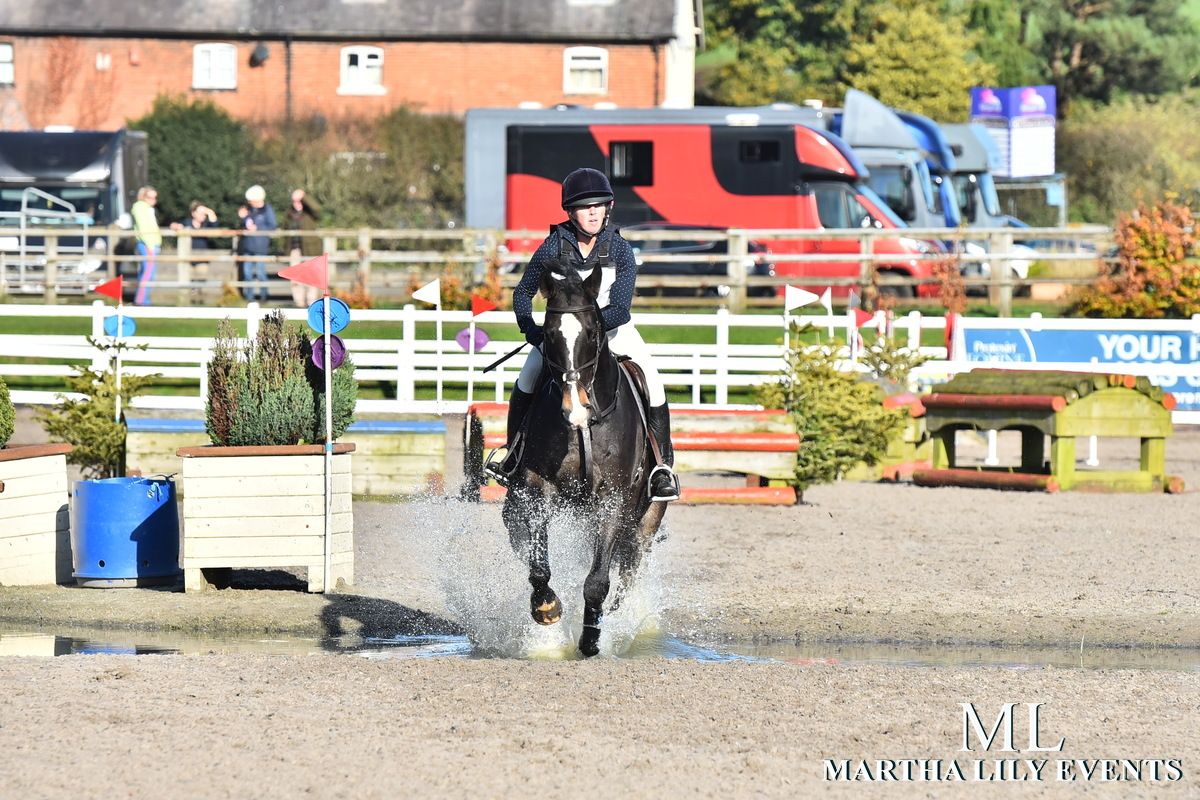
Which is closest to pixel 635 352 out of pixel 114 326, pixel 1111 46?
pixel 114 326

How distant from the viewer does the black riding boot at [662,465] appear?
30.0 ft

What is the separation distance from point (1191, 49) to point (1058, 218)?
21233 mm

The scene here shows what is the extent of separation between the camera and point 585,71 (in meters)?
56.0

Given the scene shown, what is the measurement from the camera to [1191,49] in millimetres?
73125

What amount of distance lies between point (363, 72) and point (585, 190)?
49.0 m

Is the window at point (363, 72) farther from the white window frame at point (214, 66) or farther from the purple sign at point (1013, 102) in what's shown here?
the purple sign at point (1013, 102)

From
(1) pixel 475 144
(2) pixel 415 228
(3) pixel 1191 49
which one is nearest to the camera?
(1) pixel 475 144

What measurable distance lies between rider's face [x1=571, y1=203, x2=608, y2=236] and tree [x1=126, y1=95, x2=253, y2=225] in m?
41.0

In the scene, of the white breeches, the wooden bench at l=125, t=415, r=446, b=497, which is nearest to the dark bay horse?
the white breeches

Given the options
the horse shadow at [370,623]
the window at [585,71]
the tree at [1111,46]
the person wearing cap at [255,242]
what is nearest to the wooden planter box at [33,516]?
the horse shadow at [370,623]

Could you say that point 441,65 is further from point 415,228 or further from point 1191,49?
point 1191,49

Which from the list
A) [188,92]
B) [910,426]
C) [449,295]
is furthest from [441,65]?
[910,426]

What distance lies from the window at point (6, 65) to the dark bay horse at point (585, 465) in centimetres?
5125

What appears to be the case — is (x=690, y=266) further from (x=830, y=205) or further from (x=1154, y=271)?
(x=1154, y=271)
